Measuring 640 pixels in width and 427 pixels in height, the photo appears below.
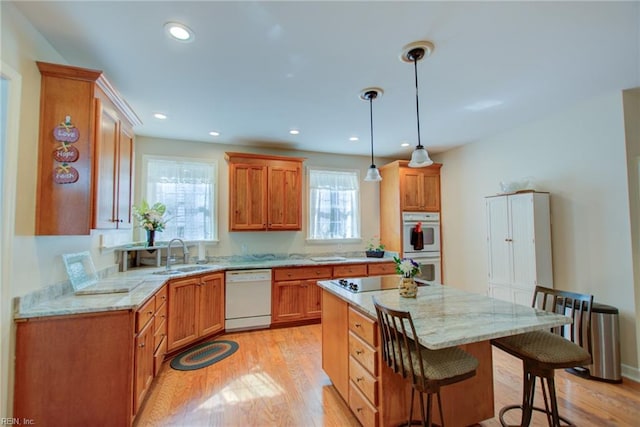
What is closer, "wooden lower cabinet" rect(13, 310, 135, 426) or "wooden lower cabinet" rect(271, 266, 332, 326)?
"wooden lower cabinet" rect(13, 310, 135, 426)

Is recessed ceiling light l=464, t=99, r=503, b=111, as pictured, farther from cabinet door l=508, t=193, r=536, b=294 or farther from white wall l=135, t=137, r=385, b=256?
white wall l=135, t=137, r=385, b=256

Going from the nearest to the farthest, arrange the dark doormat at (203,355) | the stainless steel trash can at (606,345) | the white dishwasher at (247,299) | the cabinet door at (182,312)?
1. the stainless steel trash can at (606,345)
2. the dark doormat at (203,355)
3. the cabinet door at (182,312)
4. the white dishwasher at (247,299)

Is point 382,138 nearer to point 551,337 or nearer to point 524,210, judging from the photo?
point 524,210

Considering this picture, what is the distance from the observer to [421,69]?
7.71ft

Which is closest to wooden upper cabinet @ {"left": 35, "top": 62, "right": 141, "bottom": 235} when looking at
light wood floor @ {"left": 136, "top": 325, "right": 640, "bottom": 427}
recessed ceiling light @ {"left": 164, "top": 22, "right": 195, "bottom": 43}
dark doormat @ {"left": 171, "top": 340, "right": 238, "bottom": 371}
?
recessed ceiling light @ {"left": 164, "top": 22, "right": 195, "bottom": 43}

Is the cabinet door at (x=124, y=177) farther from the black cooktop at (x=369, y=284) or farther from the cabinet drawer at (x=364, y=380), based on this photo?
the cabinet drawer at (x=364, y=380)

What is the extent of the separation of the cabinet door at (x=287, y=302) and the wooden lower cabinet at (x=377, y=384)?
1.71 m

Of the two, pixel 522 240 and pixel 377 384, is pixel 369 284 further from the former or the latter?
pixel 522 240

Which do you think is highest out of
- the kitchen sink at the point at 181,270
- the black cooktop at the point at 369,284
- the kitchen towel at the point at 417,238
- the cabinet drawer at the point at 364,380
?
the kitchen towel at the point at 417,238

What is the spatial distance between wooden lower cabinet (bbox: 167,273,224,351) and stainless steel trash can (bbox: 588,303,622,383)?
12.8ft

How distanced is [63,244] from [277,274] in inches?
90.9

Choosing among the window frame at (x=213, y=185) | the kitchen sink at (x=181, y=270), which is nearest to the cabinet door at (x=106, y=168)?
the kitchen sink at (x=181, y=270)

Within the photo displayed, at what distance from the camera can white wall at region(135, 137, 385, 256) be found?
4.14 m

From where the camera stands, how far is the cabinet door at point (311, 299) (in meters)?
4.09
